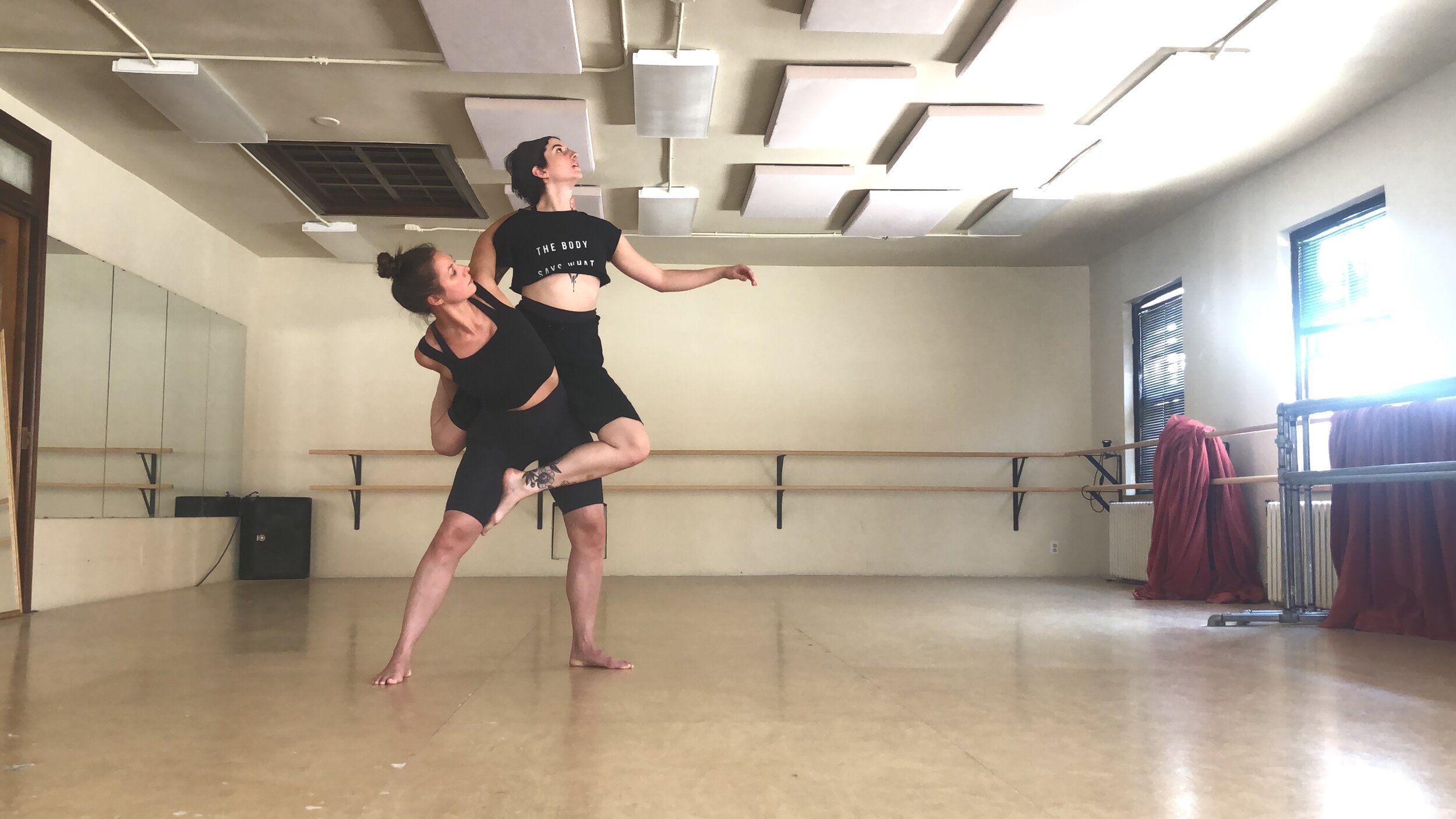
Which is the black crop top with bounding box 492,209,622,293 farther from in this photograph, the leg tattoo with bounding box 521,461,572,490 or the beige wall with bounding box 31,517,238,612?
the beige wall with bounding box 31,517,238,612

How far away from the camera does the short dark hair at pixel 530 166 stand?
→ 103 inches

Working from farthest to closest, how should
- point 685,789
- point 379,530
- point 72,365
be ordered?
point 379,530 < point 72,365 < point 685,789

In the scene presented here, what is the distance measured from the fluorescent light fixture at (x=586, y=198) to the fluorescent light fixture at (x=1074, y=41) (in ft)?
7.15

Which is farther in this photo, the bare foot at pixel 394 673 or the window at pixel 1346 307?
the window at pixel 1346 307

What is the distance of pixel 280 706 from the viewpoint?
2.04 m

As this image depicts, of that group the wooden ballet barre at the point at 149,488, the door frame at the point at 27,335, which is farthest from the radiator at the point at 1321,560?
the wooden ballet barre at the point at 149,488

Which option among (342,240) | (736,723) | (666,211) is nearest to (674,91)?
(666,211)

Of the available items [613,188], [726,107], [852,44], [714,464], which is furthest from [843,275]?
[852,44]

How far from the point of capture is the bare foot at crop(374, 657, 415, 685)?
91.1 inches

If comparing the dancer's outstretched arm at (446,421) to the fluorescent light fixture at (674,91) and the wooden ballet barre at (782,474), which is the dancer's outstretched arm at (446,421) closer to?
the fluorescent light fixture at (674,91)

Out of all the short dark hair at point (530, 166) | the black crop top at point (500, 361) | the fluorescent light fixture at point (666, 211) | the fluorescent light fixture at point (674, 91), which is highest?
the fluorescent light fixture at point (674, 91)

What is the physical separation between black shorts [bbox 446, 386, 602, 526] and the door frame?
313cm

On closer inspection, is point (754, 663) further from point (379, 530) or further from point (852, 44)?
point (379, 530)

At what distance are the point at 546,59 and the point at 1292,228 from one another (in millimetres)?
3859
